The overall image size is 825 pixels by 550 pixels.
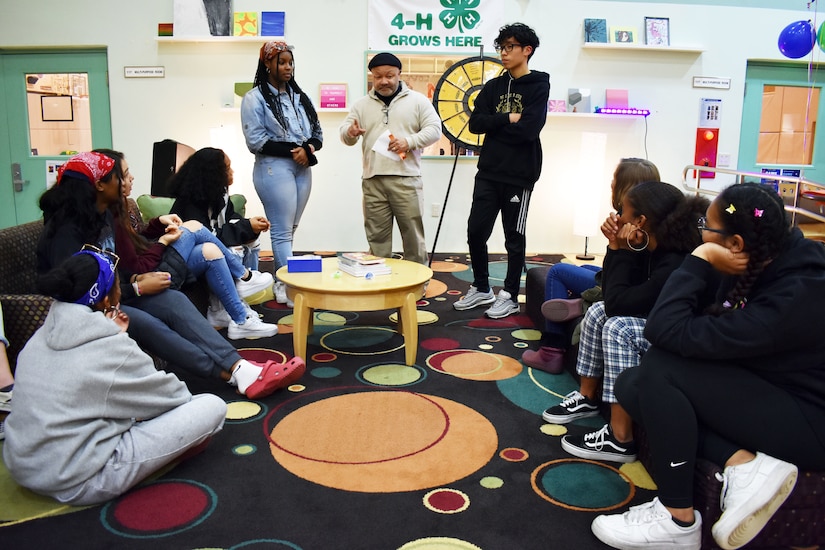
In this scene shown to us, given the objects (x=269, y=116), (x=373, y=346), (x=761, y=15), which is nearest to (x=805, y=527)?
(x=373, y=346)

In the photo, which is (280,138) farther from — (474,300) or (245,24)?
(245,24)

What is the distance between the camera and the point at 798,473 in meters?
1.47

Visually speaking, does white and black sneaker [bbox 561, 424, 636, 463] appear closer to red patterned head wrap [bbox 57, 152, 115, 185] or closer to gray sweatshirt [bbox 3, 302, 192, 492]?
gray sweatshirt [bbox 3, 302, 192, 492]

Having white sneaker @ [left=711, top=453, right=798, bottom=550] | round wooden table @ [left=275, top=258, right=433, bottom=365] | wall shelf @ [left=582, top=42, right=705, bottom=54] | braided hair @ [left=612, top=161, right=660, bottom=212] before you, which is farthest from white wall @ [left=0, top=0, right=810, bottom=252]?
white sneaker @ [left=711, top=453, right=798, bottom=550]

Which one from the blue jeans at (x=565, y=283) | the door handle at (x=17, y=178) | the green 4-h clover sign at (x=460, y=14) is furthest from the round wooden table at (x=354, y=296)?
the door handle at (x=17, y=178)

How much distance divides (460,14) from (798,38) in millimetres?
2470

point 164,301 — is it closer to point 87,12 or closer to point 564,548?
point 564,548

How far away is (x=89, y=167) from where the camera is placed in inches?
92.8

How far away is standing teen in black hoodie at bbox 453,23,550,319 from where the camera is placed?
350 centimetres

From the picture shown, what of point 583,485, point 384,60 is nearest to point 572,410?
point 583,485

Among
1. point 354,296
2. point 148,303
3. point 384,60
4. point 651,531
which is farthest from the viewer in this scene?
point 384,60

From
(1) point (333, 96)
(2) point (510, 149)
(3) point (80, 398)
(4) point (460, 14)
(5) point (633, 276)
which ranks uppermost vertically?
(4) point (460, 14)

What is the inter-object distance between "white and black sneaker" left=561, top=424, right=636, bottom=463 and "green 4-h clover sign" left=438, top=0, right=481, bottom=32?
4.06m

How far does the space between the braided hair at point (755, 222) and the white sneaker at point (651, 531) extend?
557mm
